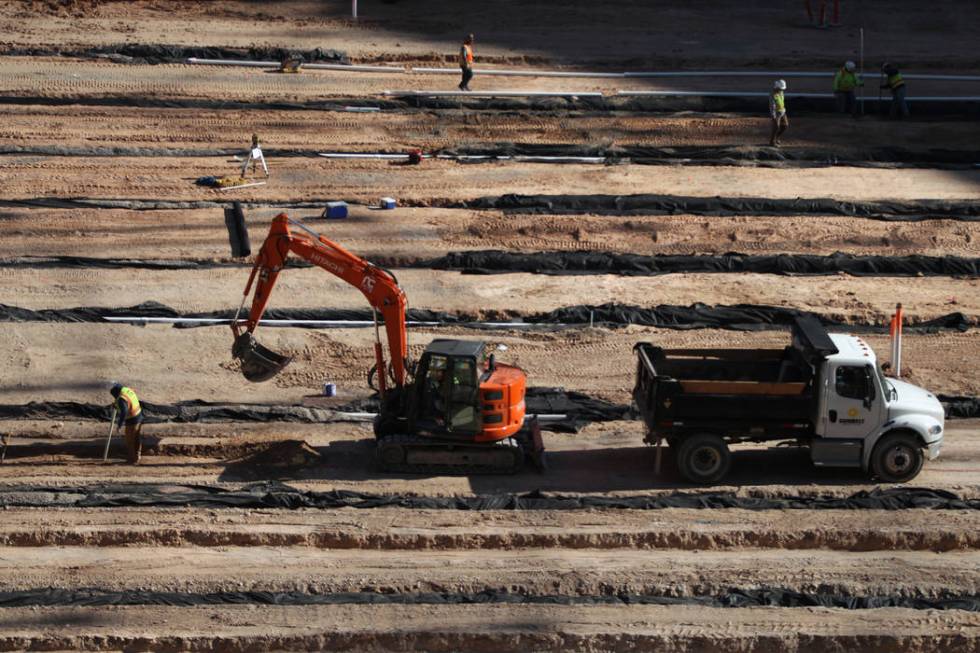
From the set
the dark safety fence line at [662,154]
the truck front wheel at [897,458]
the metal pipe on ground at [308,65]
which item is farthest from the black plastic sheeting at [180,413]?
the metal pipe on ground at [308,65]

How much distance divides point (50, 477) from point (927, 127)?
75.0 feet

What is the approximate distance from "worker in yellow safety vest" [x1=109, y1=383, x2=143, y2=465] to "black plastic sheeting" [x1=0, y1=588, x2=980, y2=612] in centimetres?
393

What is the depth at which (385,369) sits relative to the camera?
66.9 feet

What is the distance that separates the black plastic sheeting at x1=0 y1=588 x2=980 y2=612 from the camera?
1569 centimetres

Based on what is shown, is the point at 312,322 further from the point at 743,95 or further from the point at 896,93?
the point at 896,93

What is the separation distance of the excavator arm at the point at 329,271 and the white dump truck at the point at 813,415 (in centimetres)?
359

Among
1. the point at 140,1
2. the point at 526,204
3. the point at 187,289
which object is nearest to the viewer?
the point at 187,289

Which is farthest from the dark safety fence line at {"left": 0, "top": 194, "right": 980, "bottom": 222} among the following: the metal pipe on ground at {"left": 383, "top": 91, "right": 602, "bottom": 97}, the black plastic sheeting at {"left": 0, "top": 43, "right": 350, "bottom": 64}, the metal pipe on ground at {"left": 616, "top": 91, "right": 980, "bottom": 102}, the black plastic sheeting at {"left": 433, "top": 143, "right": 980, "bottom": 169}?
the black plastic sheeting at {"left": 0, "top": 43, "right": 350, "bottom": 64}

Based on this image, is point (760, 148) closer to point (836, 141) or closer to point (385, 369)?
point (836, 141)

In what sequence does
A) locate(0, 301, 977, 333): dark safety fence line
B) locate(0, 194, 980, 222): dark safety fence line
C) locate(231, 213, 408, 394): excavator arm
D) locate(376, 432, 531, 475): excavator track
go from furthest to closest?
locate(0, 194, 980, 222): dark safety fence line < locate(0, 301, 977, 333): dark safety fence line < locate(376, 432, 531, 475): excavator track < locate(231, 213, 408, 394): excavator arm

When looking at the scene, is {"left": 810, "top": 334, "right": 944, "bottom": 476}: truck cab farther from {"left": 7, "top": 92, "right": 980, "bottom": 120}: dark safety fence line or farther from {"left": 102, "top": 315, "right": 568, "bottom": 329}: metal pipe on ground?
{"left": 7, "top": 92, "right": 980, "bottom": 120}: dark safety fence line

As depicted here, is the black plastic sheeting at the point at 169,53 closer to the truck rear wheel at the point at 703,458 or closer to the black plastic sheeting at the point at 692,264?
the black plastic sheeting at the point at 692,264

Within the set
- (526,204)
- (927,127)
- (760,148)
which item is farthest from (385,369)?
(927,127)

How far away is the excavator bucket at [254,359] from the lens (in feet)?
62.9
